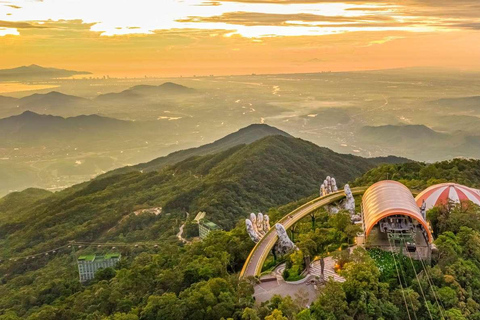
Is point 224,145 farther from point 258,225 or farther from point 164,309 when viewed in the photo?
point 164,309

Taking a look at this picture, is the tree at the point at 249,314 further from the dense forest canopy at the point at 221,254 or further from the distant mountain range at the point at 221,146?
the distant mountain range at the point at 221,146

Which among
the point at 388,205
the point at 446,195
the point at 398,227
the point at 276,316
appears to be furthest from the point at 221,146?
the point at 276,316

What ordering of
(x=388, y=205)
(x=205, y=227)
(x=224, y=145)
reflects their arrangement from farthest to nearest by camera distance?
1. (x=224, y=145)
2. (x=205, y=227)
3. (x=388, y=205)

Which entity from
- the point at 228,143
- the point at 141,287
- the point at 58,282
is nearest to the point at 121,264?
the point at 58,282

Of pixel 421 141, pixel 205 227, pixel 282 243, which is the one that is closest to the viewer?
pixel 282 243

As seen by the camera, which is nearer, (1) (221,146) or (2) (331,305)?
(2) (331,305)

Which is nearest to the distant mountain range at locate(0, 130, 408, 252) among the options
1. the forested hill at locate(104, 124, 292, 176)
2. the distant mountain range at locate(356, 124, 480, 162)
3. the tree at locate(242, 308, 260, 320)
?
the tree at locate(242, 308, 260, 320)

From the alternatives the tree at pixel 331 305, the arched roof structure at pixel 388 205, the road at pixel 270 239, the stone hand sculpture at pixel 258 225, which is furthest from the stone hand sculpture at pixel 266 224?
the tree at pixel 331 305

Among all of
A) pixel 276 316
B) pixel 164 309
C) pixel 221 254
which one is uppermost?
pixel 276 316
